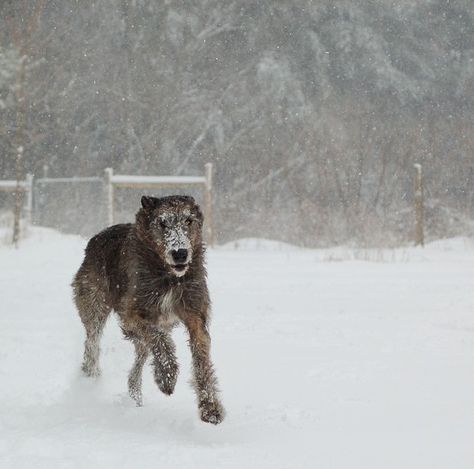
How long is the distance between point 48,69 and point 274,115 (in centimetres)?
811

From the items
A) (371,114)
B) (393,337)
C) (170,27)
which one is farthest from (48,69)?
(393,337)

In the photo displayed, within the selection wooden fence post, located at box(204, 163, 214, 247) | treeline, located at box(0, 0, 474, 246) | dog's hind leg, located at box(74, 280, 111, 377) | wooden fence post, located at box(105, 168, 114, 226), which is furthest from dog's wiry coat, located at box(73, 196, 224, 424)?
treeline, located at box(0, 0, 474, 246)

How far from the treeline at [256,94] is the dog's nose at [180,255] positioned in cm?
2036

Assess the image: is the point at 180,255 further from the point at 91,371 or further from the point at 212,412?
the point at 91,371

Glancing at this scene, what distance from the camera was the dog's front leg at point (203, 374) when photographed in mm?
4195

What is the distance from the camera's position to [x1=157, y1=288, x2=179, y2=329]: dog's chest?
461 cm

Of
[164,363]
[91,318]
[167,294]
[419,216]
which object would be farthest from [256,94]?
[164,363]

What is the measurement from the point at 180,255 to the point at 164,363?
705 millimetres

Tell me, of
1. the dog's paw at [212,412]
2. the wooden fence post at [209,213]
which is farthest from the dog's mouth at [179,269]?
the wooden fence post at [209,213]

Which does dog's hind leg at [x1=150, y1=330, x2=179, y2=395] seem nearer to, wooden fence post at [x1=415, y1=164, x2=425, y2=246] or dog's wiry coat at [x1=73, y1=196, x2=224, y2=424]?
dog's wiry coat at [x1=73, y1=196, x2=224, y2=424]

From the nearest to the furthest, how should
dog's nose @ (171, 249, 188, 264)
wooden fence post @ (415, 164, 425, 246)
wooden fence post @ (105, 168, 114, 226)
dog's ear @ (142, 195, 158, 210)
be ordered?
dog's nose @ (171, 249, 188, 264) < dog's ear @ (142, 195, 158, 210) < wooden fence post @ (105, 168, 114, 226) < wooden fence post @ (415, 164, 425, 246)

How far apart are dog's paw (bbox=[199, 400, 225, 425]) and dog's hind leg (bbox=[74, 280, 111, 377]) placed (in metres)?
1.65

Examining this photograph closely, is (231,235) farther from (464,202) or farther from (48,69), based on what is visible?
(48,69)

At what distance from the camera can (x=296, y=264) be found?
14.2 metres
